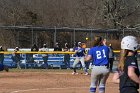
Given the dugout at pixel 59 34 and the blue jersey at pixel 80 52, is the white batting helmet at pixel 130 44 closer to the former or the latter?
the blue jersey at pixel 80 52

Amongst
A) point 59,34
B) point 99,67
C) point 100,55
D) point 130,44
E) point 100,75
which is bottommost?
point 100,75

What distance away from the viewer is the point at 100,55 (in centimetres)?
A: 1353

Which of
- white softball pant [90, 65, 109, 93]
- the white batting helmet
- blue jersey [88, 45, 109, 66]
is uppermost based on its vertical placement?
the white batting helmet

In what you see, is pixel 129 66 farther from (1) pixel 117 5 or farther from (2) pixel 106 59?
(1) pixel 117 5

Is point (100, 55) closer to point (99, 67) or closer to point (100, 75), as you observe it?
point (99, 67)

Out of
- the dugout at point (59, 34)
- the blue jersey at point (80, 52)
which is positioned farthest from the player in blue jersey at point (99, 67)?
the dugout at point (59, 34)

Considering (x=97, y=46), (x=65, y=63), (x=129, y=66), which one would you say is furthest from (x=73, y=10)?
(x=129, y=66)

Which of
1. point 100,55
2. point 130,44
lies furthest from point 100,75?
point 130,44

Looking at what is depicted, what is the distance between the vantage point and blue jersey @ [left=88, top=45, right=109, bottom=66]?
1346 cm

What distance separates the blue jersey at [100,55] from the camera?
13.5 metres

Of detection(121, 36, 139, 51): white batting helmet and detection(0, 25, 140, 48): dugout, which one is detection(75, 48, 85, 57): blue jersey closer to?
detection(0, 25, 140, 48): dugout

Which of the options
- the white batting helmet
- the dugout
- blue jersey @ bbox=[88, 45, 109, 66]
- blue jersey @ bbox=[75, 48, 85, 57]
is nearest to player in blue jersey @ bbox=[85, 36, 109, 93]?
blue jersey @ bbox=[88, 45, 109, 66]

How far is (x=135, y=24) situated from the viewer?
50.8 metres

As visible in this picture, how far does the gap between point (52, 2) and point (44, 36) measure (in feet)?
67.7
